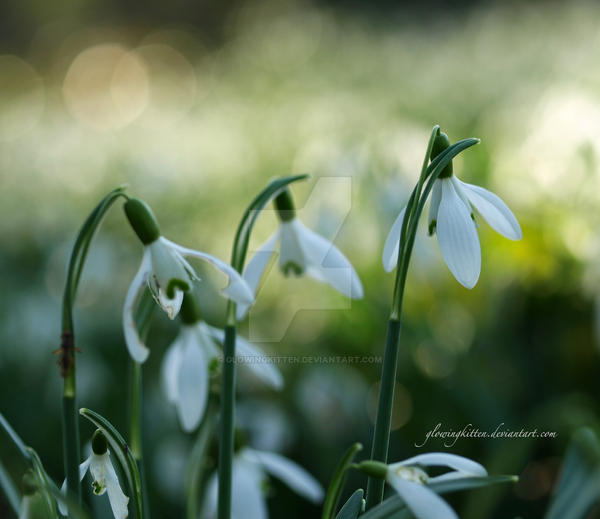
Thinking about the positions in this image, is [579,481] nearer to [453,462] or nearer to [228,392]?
[453,462]

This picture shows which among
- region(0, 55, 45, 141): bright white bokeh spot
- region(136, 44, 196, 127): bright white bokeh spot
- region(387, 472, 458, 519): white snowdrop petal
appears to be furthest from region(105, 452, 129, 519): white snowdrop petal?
region(0, 55, 45, 141): bright white bokeh spot

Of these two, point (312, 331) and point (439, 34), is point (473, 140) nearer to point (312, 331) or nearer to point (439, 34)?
point (312, 331)

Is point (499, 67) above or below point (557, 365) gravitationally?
above

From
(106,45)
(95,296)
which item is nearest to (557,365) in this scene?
(95,296)

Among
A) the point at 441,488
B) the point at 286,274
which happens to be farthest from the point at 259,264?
the point at 441,488

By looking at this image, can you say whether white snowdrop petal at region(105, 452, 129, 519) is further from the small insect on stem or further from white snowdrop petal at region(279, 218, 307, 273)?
white snowdrop petal at region(279, 218, 307, 273)

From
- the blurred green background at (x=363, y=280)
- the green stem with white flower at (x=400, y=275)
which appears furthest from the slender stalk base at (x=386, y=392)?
the blurred green background at (x=363, y=280)
